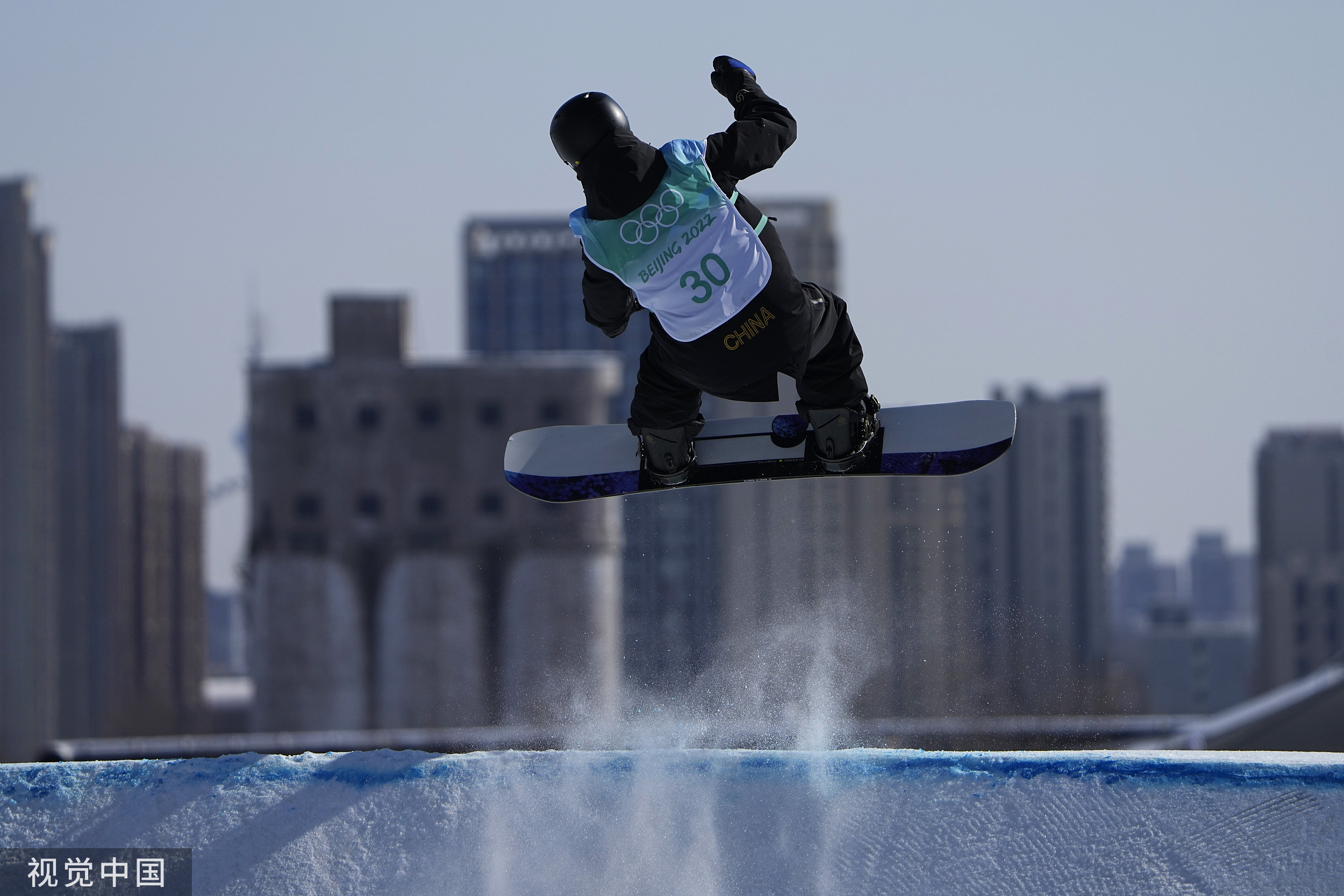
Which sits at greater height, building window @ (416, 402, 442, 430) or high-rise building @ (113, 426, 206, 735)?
building window @ (416, 402, 442, 430)

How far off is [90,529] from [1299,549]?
10146 cm

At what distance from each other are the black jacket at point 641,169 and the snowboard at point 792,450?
1312 mm

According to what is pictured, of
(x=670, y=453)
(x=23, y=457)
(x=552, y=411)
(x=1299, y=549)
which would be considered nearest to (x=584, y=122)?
(x=670, y=453)

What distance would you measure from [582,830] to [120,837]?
1687 mm

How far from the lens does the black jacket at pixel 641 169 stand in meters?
5.99

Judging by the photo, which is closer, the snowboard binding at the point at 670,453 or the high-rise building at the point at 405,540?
the snowboard binding at the point at 670,453

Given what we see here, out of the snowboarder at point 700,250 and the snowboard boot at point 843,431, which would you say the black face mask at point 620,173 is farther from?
the snowboard boot at point 843,431

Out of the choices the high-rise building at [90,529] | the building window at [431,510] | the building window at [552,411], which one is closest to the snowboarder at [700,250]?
the building window at [552,411]

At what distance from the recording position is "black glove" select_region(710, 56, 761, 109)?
20.7ft

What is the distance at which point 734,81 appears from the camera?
20.8 feet

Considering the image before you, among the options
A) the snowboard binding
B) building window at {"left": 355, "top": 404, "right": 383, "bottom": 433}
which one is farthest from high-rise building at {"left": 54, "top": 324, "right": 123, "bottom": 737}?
the snowboard binding

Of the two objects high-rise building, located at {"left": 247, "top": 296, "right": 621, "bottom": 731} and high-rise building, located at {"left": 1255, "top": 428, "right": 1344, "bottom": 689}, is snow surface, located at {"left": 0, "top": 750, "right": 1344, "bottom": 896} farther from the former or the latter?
high-rise building, located at {"left": 1255, "top": 428, "right": 1344, "bottom": 689}

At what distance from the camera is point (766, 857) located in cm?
561

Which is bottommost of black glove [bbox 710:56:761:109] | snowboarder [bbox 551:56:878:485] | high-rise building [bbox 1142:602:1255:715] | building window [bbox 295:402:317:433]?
high-rise building [bbox 1142:602:1255:715]
